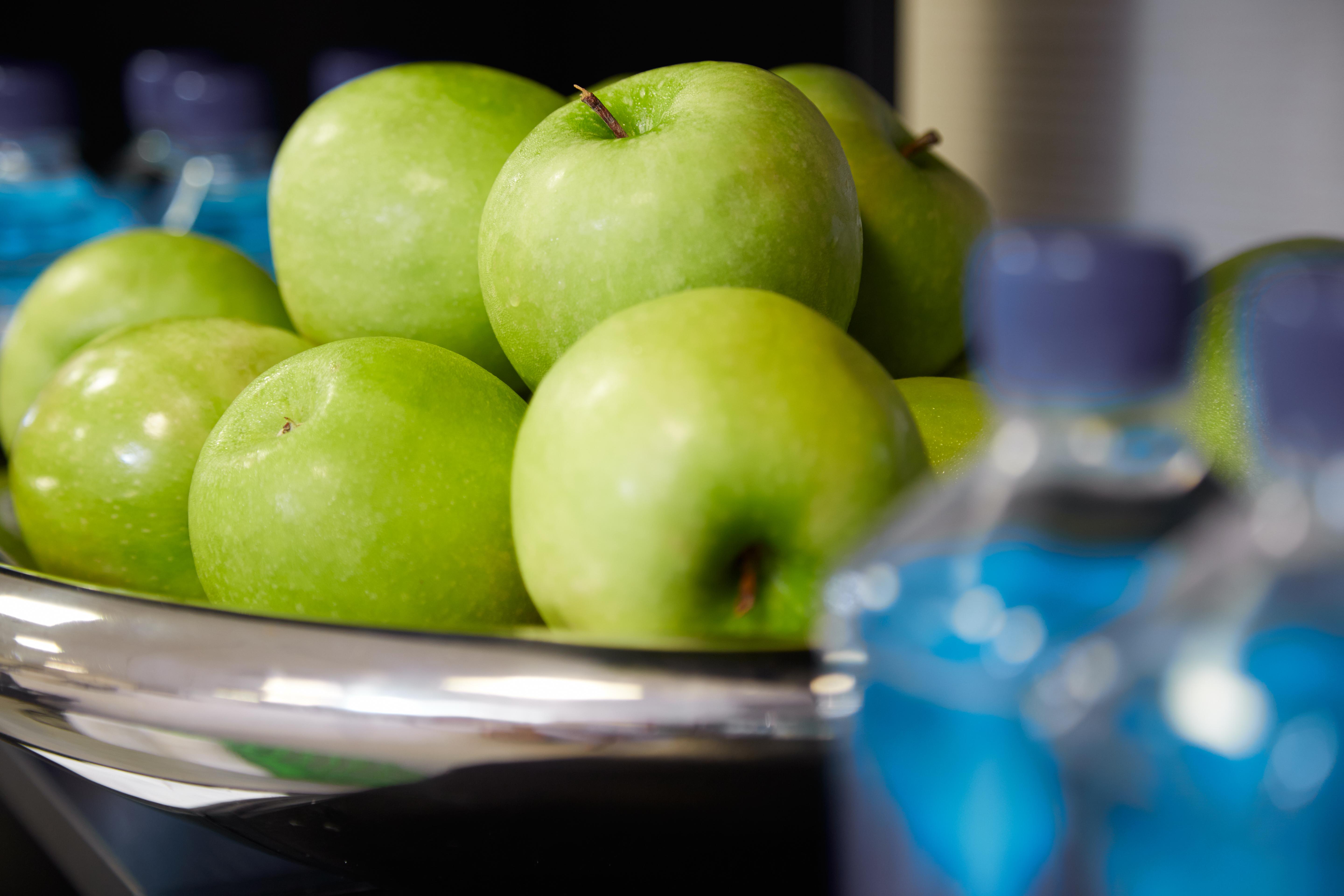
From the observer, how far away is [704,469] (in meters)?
0.35

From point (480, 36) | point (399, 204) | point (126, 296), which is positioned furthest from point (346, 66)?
point (399, 204)

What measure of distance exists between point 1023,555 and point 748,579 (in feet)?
0.47

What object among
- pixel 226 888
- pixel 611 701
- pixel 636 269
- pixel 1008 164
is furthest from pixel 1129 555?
pixel 1008 164

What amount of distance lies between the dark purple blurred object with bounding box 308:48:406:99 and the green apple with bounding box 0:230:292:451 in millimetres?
545

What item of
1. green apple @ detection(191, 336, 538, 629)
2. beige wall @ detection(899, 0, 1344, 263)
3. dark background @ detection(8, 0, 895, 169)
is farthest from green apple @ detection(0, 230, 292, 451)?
dark background @ detection(8, 0, 895, 169)

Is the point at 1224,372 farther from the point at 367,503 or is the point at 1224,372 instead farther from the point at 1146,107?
the point at 1146,107

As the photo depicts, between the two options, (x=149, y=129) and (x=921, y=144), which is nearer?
(x=921, y=144)

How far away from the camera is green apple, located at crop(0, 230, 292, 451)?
0.67 metres

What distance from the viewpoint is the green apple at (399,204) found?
0.56m

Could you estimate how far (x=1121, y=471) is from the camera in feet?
0.80

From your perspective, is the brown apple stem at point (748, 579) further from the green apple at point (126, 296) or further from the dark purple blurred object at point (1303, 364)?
the green apple at point (126, 296)

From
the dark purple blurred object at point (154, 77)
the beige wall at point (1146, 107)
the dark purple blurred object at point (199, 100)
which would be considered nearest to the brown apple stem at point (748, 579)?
the beige wall at point (1146, 107)

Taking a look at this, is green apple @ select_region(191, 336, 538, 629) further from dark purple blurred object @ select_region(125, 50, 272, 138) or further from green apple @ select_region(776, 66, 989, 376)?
dark purple blurred object @ select_region(125, 50, 272, 138)

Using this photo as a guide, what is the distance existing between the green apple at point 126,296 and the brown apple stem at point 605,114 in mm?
250
